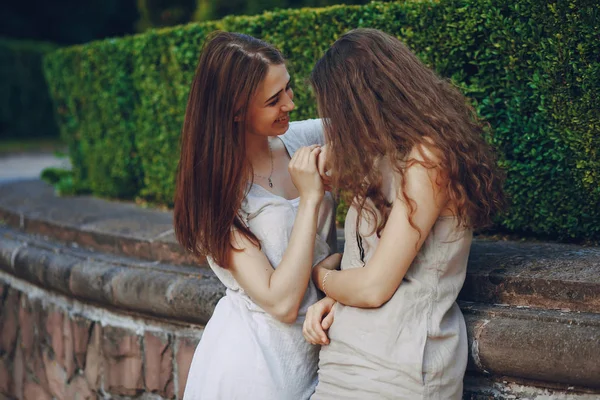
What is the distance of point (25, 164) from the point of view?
39.8 feet

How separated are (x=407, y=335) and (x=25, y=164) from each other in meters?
11.3

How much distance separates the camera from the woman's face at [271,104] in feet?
7.59

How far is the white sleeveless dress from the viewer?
2.26 metres

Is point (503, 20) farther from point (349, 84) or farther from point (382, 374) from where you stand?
A: point (382, 374)

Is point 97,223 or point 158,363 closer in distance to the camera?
point 158,363

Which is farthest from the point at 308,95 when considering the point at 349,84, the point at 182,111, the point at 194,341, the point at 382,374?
the point at 382,374

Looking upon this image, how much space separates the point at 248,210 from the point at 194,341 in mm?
993

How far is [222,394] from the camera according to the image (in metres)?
2.27

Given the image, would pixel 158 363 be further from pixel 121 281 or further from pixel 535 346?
pixel 535 346

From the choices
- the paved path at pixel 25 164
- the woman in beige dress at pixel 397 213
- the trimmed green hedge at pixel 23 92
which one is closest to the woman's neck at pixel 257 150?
the woman in beige dress at pixel 397 213

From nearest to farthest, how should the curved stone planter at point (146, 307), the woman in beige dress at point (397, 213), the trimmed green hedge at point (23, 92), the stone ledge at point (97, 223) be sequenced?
the woman in beige dress at point (397, 213)
the curved stone planter at point (146, 307)
the stone ledge at point (97, 223)
the trimmed green hedge at point (23, 92)

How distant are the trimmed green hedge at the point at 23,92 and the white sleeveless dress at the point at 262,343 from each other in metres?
15.3

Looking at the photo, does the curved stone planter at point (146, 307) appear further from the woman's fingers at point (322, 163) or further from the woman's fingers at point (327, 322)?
the woman's fingers at point (322, 163)

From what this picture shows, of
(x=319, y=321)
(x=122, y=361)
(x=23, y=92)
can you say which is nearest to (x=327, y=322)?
(x=319, y=321)
